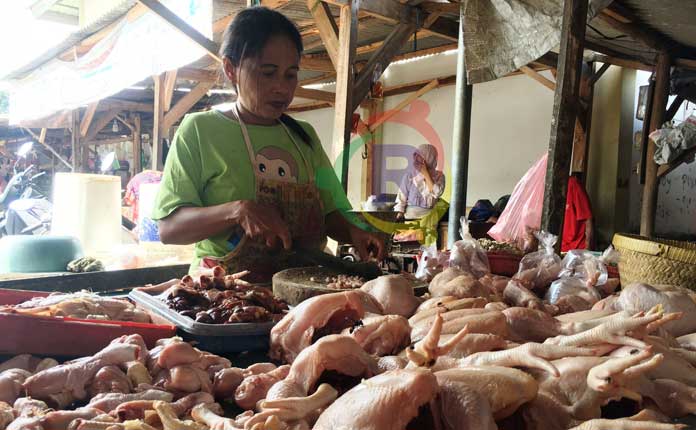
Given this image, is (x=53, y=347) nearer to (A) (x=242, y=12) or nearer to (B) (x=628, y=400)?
(B) (x=628, y=400)

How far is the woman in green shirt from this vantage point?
2.59m

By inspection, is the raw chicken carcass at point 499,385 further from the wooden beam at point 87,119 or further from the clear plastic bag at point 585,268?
the wooden beam at point 87,119

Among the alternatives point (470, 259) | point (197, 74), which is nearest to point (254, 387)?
point (470, 259)

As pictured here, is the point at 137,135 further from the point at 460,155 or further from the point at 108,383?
the point at 108,383

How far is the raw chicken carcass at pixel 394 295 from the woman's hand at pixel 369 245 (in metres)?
1.08

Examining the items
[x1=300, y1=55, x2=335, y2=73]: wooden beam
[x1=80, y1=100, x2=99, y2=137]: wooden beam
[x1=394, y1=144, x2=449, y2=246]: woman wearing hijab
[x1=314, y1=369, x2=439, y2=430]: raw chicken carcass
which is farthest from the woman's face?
[x1=80, y1=100, x2=99, y2=137]: wooden beam

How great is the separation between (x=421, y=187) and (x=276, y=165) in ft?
18.7

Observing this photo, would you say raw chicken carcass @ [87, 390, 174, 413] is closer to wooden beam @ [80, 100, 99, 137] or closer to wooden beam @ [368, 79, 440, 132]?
wooden beam @ [368, 79, 440, 132]

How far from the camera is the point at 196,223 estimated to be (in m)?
2.55

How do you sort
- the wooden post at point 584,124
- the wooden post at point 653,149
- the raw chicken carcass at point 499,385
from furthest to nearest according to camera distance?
the wooden post at point 584,124 < the wooden post at point 653,149 < the raw chicken carcass at point 499,385

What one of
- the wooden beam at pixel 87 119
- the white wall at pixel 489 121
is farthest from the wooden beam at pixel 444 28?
the wooden beam at pixel 87 119

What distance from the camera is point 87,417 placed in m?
1.14

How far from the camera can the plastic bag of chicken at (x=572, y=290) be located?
227cm

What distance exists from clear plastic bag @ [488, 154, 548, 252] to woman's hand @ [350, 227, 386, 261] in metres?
2.94
